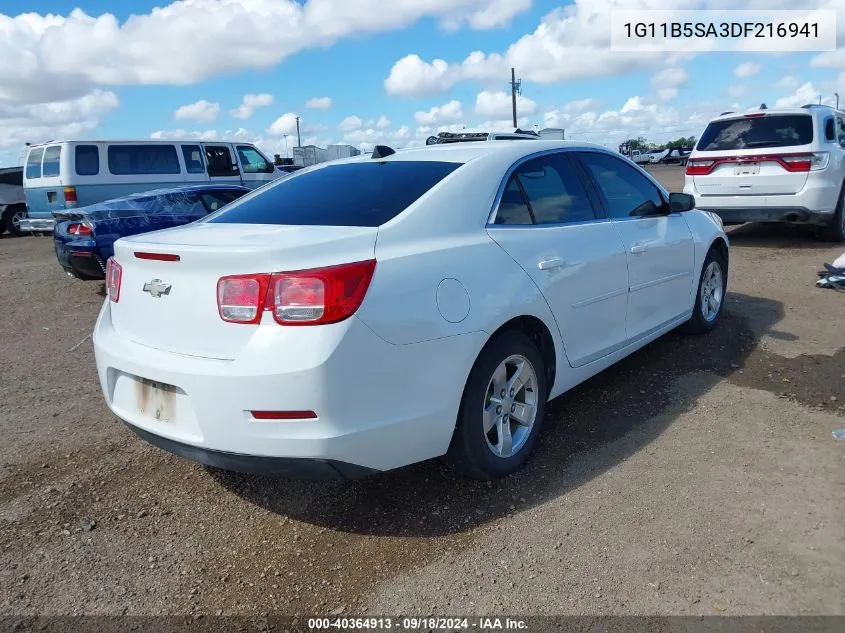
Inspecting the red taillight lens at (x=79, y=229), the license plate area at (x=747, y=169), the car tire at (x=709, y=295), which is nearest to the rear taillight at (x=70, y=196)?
the red taillight lens at (x=79, y=229)

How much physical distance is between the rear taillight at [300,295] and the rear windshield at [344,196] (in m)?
0.46

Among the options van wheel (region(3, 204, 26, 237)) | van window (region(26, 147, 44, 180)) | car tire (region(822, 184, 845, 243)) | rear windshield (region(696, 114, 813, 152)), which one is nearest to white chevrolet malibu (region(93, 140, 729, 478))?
rear windshield (region(696, 114, 813, 152))

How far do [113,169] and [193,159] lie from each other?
5.23 feet

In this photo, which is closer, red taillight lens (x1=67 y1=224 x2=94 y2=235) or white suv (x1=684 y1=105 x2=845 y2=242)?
red taillight lens (x1=67 y1=224 x2=94 y2=235)

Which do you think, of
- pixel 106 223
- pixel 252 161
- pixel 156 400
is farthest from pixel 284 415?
pixel 252 161

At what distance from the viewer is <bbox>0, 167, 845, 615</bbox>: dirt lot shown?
2537mm

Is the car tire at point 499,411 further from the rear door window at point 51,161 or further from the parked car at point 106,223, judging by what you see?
the rear door window at point 51,161

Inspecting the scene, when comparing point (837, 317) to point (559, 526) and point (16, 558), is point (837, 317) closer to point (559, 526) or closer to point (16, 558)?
point (559, 526)

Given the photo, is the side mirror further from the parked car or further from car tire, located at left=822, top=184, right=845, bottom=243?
the parked car

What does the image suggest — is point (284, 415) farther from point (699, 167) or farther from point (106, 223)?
point (699, 167)

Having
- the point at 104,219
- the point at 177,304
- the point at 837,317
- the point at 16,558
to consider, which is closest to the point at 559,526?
the point at 177,304

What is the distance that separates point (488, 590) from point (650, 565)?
2.11 ft

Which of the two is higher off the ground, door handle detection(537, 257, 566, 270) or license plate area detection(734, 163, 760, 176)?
license plate area detection(734, 163, 760, 176)

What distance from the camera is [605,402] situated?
4266mm
